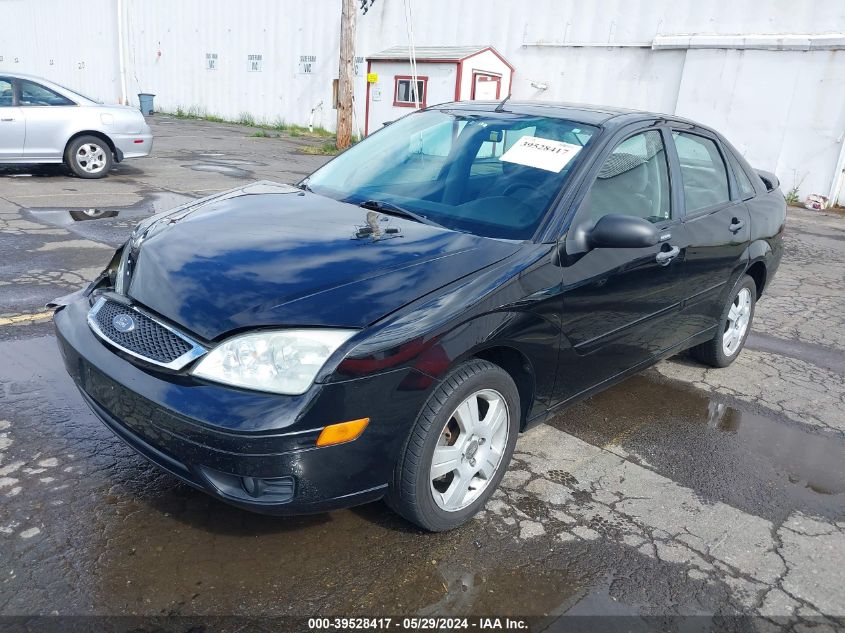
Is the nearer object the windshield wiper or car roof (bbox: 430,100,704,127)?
the windshield wiper

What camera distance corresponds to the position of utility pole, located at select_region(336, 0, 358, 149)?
639 inches

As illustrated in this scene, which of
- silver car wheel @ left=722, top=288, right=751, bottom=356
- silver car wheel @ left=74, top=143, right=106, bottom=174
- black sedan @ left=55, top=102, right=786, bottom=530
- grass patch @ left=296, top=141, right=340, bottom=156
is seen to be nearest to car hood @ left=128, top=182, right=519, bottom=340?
black sedan @ left=55, top=102, right=786, bottom=530

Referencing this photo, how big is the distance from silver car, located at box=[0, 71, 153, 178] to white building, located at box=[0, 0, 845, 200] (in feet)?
29.7

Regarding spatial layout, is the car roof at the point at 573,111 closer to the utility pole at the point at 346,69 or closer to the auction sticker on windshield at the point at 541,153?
the auction sticker on windshield at the point at 541,153

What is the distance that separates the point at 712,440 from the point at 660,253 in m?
1.14

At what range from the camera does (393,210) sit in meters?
3.42

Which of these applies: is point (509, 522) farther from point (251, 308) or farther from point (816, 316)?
point (816, 316)

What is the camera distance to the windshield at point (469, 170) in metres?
3.29

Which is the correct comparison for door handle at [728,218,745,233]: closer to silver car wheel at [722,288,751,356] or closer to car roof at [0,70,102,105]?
silver car wheel at [722,288,751,356]

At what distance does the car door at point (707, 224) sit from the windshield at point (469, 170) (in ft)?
2.94

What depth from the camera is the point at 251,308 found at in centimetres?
252

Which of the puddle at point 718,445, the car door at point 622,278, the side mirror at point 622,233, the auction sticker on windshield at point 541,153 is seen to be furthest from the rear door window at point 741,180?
the side mirror at point 622,233

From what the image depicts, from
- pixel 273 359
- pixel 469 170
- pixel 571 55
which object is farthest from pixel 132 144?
pixel 571 55

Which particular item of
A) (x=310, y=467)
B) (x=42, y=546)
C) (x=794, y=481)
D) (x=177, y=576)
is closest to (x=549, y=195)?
(x=310, y=467)
